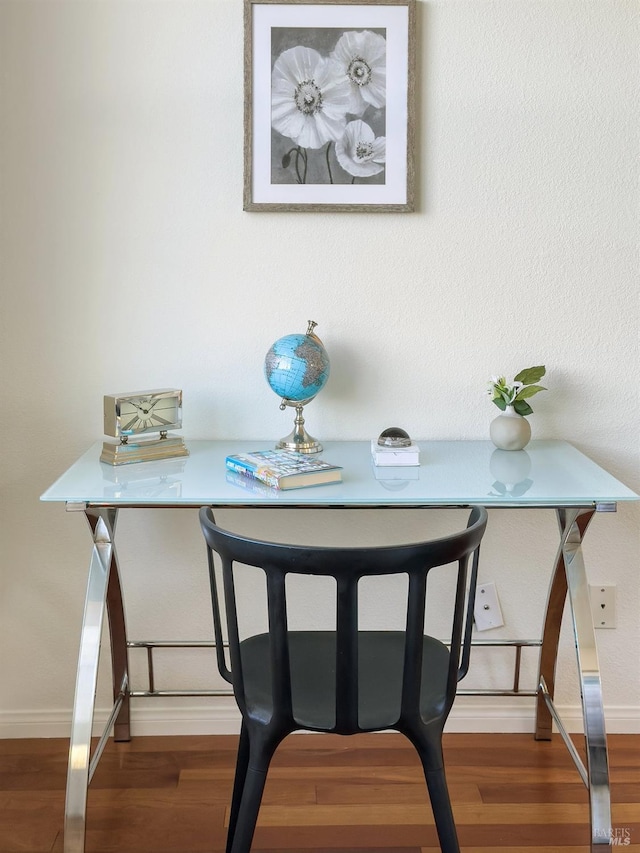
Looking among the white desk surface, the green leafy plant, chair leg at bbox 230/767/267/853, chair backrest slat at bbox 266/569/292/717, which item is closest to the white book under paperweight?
the white desk surface

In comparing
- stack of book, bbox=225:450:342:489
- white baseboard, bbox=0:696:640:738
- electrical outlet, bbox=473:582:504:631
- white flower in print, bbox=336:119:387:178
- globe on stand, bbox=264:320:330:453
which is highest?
white flower in print, bbox=336:119:387:178

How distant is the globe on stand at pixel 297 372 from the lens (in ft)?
5.96

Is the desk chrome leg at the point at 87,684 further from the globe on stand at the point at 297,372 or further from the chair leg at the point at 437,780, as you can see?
the chair leg at the point at 437,780

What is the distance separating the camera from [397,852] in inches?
66.4

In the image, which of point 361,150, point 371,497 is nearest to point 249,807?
point 371,497

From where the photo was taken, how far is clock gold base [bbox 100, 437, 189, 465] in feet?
5.85

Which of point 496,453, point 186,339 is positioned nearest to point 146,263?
point 186,339

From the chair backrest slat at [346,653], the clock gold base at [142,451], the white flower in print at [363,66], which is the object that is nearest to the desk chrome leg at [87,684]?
the clock gold base at [142,451]

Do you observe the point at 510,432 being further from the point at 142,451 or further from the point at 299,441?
the point at 142,451

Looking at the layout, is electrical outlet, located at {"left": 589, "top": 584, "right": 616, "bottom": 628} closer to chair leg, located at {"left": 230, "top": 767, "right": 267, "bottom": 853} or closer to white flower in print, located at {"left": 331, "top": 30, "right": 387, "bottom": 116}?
chair leg, located at {"left": 230, "top": 767, "right": 267, "bottom": 853}

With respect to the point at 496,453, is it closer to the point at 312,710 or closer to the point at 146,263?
the point at 312,710

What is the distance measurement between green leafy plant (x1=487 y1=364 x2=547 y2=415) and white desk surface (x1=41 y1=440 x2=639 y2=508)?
10 centimetres

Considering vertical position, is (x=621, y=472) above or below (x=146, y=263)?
below

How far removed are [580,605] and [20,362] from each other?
4.44ft
